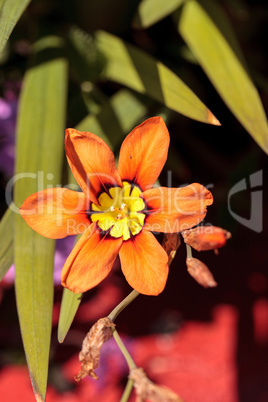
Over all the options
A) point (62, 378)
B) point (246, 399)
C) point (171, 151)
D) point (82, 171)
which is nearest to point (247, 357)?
point (246, 399)

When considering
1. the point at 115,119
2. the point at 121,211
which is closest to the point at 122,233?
the point at 121,211

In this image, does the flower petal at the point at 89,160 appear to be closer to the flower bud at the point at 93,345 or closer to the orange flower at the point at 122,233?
the orange flower at the point at 122,233

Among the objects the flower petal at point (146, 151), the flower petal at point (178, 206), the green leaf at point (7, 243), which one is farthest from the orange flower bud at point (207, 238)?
the green leaf at point (7, 243)

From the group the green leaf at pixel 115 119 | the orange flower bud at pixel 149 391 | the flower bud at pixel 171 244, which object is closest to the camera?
the orange flower bud at pixel 149 391

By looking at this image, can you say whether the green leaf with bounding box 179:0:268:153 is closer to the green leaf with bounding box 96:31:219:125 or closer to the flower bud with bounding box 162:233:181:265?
the green leaf with bounding box 96:31:219:125

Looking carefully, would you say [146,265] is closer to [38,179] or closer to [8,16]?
[38,179]

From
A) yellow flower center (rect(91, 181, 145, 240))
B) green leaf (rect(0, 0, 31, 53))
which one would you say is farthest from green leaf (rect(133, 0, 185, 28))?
yellow flower center (rect(91, 181, 145, 240))
